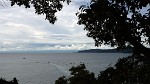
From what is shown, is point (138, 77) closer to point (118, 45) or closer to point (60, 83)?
point (118, 45)

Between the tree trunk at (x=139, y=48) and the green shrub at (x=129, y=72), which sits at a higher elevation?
the tree trunk at (x=139, y=48)

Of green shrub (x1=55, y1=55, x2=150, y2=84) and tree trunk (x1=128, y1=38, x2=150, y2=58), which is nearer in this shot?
green shrub (x1=55, y1=55, x2=150, y2=84)

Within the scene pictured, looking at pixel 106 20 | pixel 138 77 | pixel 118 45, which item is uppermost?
pixel 106 20

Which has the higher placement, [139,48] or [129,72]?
[139,48]

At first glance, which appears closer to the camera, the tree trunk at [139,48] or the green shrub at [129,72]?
the green shrub at [129,72]

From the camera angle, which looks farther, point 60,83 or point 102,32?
point 60,83

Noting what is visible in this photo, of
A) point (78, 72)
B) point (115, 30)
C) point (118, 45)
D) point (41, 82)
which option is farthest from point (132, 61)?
point (41, 82)

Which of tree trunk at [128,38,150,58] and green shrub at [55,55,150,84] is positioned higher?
tree trunk at [128,38,150,58]

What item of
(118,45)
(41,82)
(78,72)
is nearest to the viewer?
(118,45)

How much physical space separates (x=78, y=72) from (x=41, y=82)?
93.8 metres

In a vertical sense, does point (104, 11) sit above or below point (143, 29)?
above

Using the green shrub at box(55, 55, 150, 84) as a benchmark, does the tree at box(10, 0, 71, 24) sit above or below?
above

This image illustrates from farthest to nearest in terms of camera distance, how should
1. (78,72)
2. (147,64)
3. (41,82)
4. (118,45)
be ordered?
(41,82)
(78,72)
(118,45)
(147,64)

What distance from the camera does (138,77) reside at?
10.5 meters
